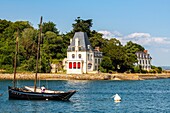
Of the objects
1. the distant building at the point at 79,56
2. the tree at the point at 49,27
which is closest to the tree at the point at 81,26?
the tree at the point at 49,27

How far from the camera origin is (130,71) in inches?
4929

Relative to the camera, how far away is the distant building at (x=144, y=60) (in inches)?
5645

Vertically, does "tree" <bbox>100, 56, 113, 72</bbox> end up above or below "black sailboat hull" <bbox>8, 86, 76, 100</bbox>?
above

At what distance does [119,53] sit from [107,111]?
75.0 m

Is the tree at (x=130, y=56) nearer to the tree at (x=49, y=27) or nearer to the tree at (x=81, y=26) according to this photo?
the tree at (x=81, y=26)

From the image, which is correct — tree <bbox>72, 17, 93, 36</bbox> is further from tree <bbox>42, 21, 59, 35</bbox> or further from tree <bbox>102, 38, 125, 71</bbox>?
tree <bbox>102, 38, 125, 71</bbox>

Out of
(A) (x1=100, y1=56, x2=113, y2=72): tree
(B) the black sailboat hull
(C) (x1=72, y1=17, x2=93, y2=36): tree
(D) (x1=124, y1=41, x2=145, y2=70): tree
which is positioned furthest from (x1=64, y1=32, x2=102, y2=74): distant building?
(B) the black sailboat hull

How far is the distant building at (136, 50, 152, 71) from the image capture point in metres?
143

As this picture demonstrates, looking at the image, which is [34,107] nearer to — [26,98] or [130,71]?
[26,98]

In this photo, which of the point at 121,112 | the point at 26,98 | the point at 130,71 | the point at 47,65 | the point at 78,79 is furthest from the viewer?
the point at 130,71

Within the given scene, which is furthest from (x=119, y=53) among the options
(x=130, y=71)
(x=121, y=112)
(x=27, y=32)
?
(x=121, y=112)

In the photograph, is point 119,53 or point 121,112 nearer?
point 121,112

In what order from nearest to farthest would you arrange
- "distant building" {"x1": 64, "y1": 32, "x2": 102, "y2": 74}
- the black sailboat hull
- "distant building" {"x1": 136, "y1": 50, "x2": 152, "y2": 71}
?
the black sailboat hull
"distant building" {"x1": 64, "y1": 32, "x2": 102, "y2": 74}
"distant building" {"x1": 136, "y1": 50, "x2": 152, "y2": 71}

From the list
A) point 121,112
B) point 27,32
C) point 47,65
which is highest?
point 27,32
